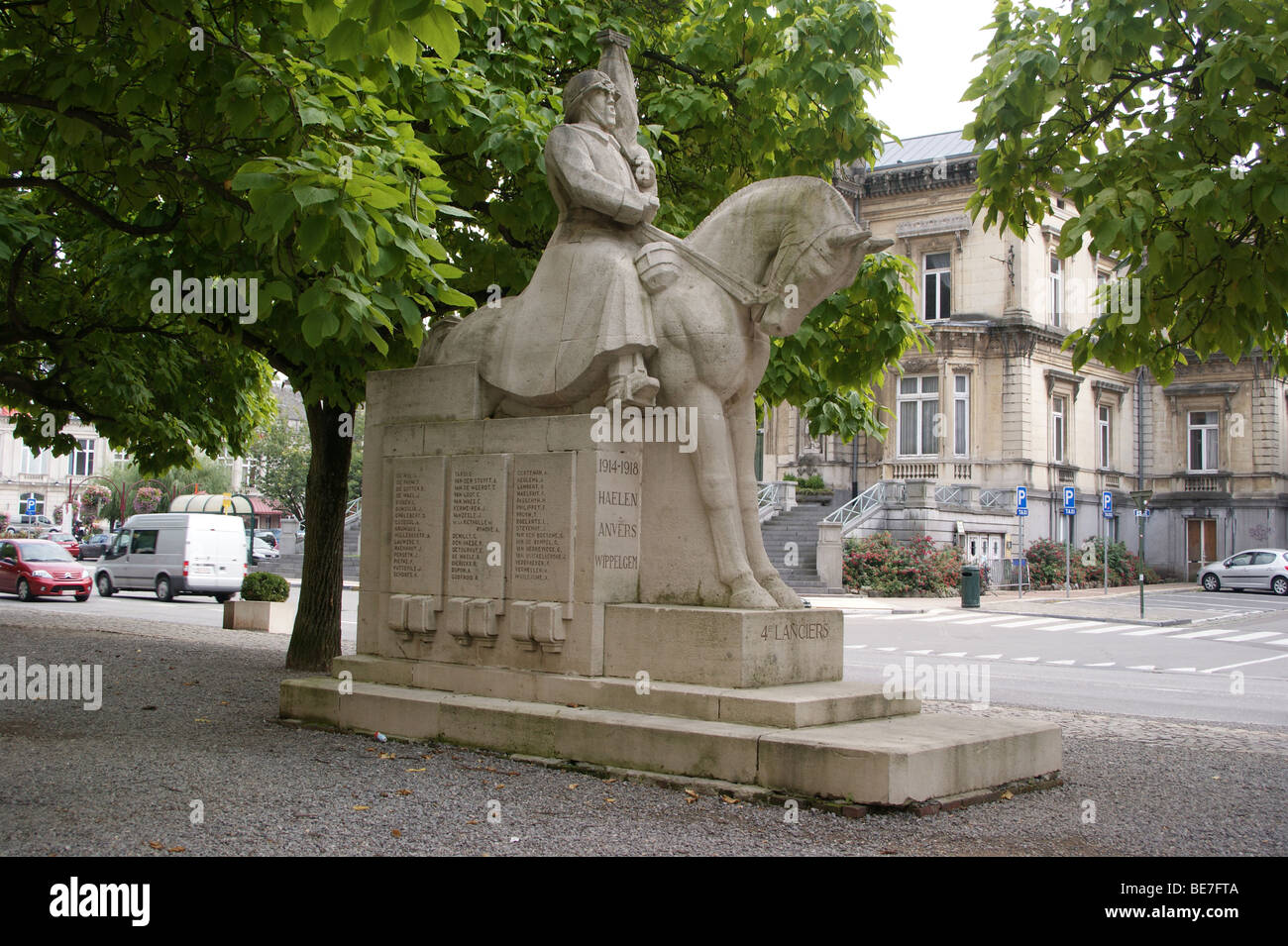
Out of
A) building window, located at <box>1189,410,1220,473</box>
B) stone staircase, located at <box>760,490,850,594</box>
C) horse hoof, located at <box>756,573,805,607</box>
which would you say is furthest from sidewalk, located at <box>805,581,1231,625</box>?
horse hoof, located at <box>756,573,805,607</box>

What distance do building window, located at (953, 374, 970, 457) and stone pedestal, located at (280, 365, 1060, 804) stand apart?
3571cm

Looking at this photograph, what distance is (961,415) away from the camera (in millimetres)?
43219

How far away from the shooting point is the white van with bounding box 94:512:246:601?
33125mm

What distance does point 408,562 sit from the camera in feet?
31.5

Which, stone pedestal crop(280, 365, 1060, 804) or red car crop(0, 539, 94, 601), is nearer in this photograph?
stone pedestal crop(280, 365, 1060, 804)

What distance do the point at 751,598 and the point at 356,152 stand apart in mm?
3939

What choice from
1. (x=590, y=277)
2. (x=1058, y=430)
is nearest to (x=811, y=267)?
(x=590, y=277)

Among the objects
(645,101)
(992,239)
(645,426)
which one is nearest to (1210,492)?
(992,239)

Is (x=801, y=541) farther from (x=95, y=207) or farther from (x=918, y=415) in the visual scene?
(x=95, y=207)

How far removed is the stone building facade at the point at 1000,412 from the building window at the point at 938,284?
0.06m

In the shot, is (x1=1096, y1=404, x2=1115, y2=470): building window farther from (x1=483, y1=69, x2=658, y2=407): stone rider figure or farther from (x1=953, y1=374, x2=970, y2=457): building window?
(x1=483, y1=69, x2=658, y2=407): stone rider figure

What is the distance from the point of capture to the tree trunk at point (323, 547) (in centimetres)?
1402

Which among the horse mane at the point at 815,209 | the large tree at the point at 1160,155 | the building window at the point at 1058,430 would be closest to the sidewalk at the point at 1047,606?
the building window at the point at 1058,430

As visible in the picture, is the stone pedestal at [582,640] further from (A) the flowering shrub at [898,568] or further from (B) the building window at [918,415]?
(B) the building window at [918,415]
